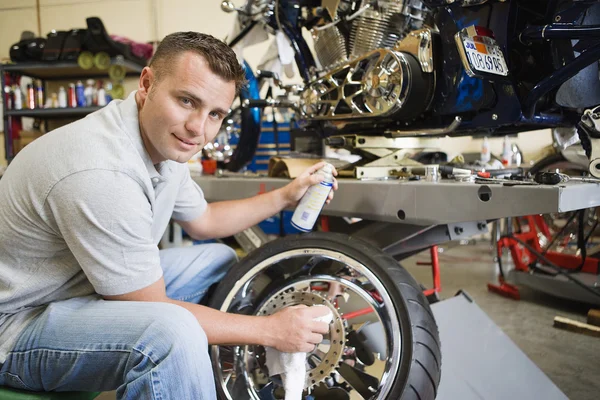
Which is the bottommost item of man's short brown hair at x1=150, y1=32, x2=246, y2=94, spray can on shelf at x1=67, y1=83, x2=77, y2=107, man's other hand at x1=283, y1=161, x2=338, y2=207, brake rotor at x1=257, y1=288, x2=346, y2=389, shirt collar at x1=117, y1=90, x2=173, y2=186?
brake rotor at x1=257, y1=288, x2=346, y2=389

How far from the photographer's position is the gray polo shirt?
91 cm

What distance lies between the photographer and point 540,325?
214cm

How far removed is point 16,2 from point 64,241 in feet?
18.5

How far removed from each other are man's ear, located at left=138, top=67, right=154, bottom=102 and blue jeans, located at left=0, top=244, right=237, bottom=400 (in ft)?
1.48

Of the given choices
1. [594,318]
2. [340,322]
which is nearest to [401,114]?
[340,322]

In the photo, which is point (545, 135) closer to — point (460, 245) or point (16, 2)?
point (460, 245)

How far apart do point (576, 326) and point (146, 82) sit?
199cm

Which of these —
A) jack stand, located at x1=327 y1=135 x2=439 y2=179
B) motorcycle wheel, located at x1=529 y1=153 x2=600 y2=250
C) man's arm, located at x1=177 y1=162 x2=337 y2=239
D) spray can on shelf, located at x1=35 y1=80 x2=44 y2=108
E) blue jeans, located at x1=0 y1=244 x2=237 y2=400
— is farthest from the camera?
spray can on shelf, located at x1=35 y1=80 x2=44 y2=108

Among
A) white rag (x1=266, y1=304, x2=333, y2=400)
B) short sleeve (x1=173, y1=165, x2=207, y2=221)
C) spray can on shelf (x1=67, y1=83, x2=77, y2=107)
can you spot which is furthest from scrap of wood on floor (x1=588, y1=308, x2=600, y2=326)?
spray can on shelf (x1=67, y1=83, x2=77, y2=107)

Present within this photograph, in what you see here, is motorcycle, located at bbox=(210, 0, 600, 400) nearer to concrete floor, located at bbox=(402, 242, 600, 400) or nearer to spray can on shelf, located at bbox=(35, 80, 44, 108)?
concrete floor, located at bbox=(402, 242, 600, 400)

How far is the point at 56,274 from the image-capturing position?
101 cm

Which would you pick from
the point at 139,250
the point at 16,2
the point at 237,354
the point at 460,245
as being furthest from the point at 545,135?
the point at 16,2

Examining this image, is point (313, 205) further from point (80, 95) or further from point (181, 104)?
point (80, 95)

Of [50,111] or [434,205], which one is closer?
[434,205]
